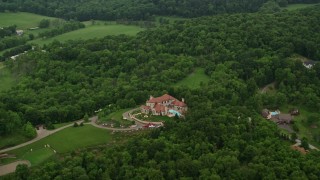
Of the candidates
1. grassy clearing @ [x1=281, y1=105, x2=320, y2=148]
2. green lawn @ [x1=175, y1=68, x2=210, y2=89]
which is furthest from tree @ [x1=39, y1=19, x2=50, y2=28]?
grassy clearing @ [x1=281, y1=105, x2=320, y2=148]

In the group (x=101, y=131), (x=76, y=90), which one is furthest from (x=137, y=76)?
(x=101, y=131)

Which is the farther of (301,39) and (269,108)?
(301,39)

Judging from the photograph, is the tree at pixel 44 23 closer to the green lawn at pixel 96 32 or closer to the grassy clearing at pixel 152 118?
the green lawn at pixel 96 32

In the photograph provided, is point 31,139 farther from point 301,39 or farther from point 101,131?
point 301,39

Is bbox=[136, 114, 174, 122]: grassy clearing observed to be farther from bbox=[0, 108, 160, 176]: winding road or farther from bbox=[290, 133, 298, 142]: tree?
bbox=[290, 133, 298, 142]: tree

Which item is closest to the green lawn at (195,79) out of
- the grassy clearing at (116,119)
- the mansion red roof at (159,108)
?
the mansion red roof at (159,108)

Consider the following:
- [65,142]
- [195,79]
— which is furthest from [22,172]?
[195,79]

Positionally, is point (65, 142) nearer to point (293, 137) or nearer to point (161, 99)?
point (161, 99)
